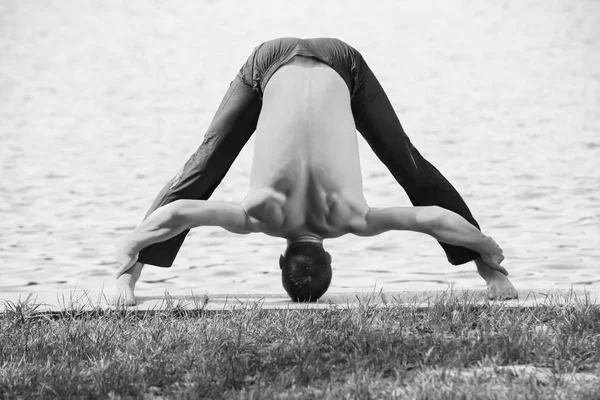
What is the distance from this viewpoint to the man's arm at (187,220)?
5578 millimetres

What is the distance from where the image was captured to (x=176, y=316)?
5523 millimetres

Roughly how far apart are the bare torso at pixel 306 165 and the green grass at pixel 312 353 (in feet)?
1.89

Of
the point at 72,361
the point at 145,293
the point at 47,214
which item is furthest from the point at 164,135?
the point at 72,361

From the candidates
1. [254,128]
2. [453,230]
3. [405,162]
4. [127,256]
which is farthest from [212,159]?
[453,230]

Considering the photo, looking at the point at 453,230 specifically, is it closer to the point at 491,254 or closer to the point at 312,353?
the point at 491,254

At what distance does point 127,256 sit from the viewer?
5.86 metres

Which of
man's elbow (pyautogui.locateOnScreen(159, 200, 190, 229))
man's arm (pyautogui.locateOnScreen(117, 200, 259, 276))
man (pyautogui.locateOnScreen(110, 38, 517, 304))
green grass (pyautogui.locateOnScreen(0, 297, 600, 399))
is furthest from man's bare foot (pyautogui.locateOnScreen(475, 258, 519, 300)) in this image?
man's elbow (pyautogui.locateOnScreen(159, 200, 190, 229))

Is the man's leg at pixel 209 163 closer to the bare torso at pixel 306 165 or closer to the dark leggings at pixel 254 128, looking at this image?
the dark leggings at pixel 254 128

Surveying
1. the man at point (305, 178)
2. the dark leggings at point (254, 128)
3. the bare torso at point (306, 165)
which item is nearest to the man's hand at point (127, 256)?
the man at point (305, 178)

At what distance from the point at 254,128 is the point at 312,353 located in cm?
200

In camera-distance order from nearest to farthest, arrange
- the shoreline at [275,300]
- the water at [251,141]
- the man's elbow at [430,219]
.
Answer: the shoreline at [275,300], the man's elbow at [430,219], the water at [251,141]

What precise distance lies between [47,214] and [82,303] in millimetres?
6242

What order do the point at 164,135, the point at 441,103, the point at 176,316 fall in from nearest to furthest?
the point at 176,316, the point at 164,135, the point at 441,103

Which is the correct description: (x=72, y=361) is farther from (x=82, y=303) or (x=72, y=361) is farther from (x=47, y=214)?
(x=47, y=214)
